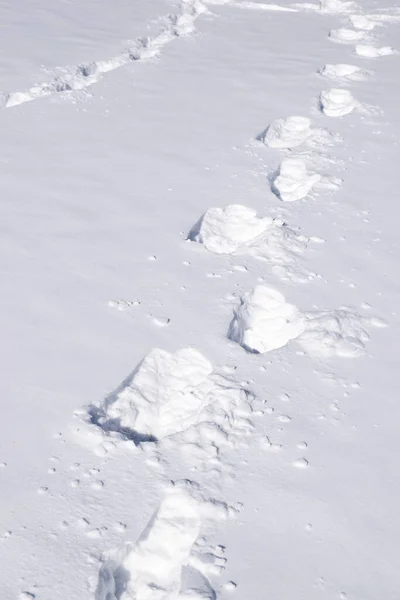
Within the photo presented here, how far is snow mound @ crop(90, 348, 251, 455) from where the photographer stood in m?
1.79

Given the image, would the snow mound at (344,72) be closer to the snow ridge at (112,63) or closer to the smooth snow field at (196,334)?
the smooth snow field at (196,334)

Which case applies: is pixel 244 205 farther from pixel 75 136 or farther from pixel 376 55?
pixel 376 55

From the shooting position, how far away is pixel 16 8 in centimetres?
512

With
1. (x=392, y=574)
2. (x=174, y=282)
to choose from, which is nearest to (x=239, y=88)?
(x=174, y=282)

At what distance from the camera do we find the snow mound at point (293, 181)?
301 centimetres

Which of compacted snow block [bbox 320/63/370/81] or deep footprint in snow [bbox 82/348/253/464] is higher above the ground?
compacted snow block [bbox 320/63/370/81]

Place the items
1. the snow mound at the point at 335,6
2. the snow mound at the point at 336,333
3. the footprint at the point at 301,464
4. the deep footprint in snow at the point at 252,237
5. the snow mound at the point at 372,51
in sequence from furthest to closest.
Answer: the snow mound at the point at 335,6 → the snow mound at the point at 372,51 → the deep footprint in snow at the point at 252,237 → the snow mound at the point at 336,333 → the footprint at the point at 301,464

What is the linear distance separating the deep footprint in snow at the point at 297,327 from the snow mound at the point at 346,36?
3404 mm

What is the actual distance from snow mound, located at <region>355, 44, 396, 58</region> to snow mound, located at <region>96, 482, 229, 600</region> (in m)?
3.96

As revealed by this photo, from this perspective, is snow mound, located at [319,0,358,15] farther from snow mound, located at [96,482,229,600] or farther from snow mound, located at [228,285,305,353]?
snow mound, located at [96,482,229,600]

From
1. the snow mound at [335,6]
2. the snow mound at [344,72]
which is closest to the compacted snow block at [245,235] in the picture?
the snow mound at [344,72]

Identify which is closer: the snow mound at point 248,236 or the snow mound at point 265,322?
the snow mound at point 265,322

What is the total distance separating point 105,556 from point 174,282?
110 centimetres

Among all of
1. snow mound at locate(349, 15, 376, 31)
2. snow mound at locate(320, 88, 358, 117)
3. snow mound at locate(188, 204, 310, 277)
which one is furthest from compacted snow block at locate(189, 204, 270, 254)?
snow mound at locate(349, 15, 376, 31)
